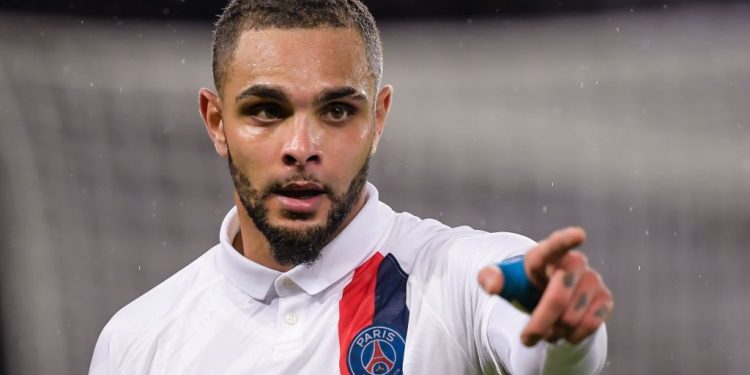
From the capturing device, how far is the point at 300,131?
5.68 feet

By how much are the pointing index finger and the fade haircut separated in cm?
75

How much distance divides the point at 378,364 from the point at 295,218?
297 mm

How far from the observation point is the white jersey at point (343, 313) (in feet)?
5.43

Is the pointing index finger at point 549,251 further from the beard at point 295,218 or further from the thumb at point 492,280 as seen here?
the beard at point 295,218

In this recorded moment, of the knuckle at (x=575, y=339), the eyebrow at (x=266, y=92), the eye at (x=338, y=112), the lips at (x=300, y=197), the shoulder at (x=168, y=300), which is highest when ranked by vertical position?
the eyebrow at (x=266, y=92)

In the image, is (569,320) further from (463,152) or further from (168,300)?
(463,152)

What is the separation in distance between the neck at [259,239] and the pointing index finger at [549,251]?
0.71 meters

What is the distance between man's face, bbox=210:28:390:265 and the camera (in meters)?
1.74

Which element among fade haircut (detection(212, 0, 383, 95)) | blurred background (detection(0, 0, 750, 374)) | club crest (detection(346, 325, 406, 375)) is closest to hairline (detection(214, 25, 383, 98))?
fade haircut (detection(212, 0, 383, 95))

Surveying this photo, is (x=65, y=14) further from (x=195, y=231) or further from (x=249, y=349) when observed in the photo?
(x=249, y=349)

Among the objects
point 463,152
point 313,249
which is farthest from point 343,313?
point 463,152

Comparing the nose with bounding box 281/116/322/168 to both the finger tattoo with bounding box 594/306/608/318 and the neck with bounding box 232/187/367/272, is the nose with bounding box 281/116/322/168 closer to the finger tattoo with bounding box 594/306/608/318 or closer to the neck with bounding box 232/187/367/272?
the neck with bounding box 232/187/367/272

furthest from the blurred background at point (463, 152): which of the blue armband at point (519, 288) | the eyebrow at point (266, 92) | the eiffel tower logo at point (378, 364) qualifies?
the blue armband at point (519, 288)

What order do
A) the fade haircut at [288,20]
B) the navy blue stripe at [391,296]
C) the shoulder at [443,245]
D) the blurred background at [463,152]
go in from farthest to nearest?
the blurred background at [463,152] < the fade haircut at [288,20] < the navy blue stripe at [391,296] < the shoulder at [443,245]
